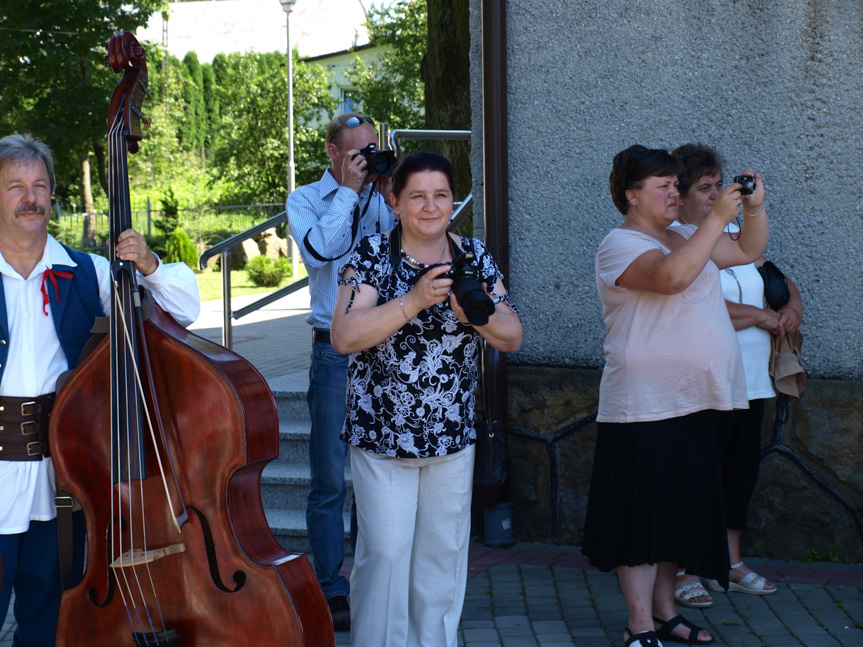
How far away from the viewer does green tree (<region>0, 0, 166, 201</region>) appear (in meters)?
20.0

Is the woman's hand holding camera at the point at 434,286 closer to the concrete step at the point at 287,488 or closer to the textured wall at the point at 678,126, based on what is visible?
the textured wall at the point at 678,126

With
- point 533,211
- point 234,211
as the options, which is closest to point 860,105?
point 533,211

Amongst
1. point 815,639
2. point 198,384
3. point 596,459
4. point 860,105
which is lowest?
point 815,639

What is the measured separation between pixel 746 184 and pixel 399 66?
21.8 metres

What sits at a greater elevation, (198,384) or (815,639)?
(198,384)

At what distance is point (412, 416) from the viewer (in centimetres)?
287

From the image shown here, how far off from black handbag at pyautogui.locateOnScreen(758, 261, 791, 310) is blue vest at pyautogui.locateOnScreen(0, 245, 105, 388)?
2.67m

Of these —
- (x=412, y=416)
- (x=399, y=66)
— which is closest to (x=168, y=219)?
(x=399, y=66)

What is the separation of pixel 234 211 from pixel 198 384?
84.5ft

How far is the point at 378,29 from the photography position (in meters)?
23.5

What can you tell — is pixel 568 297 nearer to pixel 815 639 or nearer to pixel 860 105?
pixel 860 105

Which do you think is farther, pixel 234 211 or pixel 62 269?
pixel 234 211

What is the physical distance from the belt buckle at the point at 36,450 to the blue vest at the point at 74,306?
20 cm

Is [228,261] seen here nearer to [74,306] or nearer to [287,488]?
[287,488]
